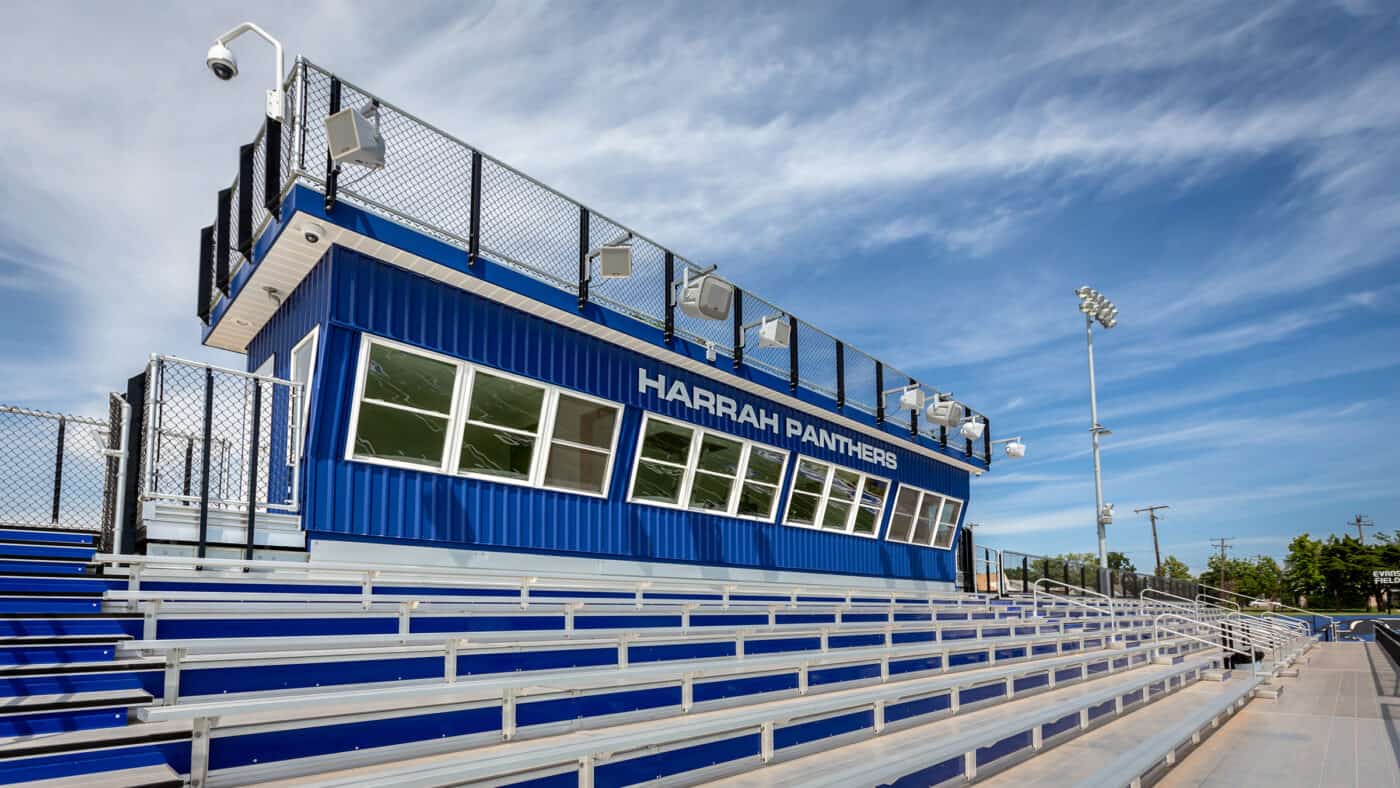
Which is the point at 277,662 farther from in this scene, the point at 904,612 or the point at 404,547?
the point at 904,612

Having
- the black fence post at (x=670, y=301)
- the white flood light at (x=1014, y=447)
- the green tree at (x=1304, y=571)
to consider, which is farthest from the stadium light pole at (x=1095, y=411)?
the green tree at (x=1304, y=571)

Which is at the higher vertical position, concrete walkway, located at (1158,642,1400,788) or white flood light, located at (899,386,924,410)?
white flood light, located at (899,386,924,410)

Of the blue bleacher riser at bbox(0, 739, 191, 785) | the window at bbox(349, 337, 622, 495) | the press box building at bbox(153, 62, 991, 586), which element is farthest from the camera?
the window at bbox(349, 337, 622, 495)

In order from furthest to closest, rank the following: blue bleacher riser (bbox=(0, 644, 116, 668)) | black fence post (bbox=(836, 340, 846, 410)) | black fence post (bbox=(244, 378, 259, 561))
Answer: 1. black fence post (bbox=(836, 340, 846, 410))
2. black fence post (bbox=(244, 378, 259, 561))
3. blue bleacher riser (bbox=(0, 644, 116, 668))

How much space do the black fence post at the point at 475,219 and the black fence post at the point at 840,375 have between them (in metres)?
6.93

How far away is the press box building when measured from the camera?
25.7ft

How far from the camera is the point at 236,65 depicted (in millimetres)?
7801

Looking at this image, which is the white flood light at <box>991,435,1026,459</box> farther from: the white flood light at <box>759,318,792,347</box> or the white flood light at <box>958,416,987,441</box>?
the white flood light at <box>759,318,792,347</box>

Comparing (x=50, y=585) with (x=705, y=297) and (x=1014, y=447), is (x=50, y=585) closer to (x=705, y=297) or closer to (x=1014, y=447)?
(x=705, y=297)

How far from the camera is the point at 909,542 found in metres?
16.6

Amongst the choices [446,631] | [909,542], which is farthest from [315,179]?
[909,542]

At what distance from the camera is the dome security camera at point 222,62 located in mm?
7625

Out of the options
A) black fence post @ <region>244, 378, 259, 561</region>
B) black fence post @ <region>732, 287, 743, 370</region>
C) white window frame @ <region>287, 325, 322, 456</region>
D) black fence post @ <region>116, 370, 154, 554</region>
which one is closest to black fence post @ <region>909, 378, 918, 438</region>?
black fence post @ <region>732, 287, 743, 370</region>

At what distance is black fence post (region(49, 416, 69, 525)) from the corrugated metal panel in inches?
87.6
